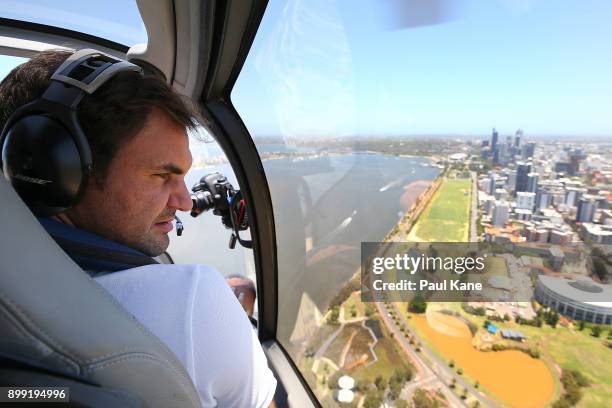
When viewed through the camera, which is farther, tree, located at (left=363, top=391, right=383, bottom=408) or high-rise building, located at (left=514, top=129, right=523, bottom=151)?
tree, located at (left=363, top=391, right=383, bottom=408)

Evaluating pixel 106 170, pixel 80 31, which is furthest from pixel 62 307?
pixel 80 31

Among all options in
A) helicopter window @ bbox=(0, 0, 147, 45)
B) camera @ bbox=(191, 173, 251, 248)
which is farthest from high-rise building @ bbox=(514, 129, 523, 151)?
helicopter window @ bbox=(0, 0, 147, 45)

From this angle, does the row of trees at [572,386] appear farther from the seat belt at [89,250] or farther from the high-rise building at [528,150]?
the seat belt at [89,250]

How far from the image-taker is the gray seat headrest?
0.40 m

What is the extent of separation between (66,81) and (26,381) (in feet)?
2.07

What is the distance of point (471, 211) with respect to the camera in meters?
1.34

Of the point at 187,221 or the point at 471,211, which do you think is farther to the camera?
the point at 187,221

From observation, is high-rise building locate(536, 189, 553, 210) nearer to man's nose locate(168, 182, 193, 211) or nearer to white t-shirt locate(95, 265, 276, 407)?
white t-shirt locate(95, 265, 276, 407)

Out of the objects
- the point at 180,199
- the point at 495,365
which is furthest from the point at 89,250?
the point at 495,365

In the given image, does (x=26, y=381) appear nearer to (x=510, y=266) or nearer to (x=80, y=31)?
(x=510, y=266)

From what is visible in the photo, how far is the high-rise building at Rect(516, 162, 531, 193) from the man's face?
1.11 metres

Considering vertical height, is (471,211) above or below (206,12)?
below

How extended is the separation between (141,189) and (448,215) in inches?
46.0

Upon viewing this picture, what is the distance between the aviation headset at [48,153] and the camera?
2.30ft
